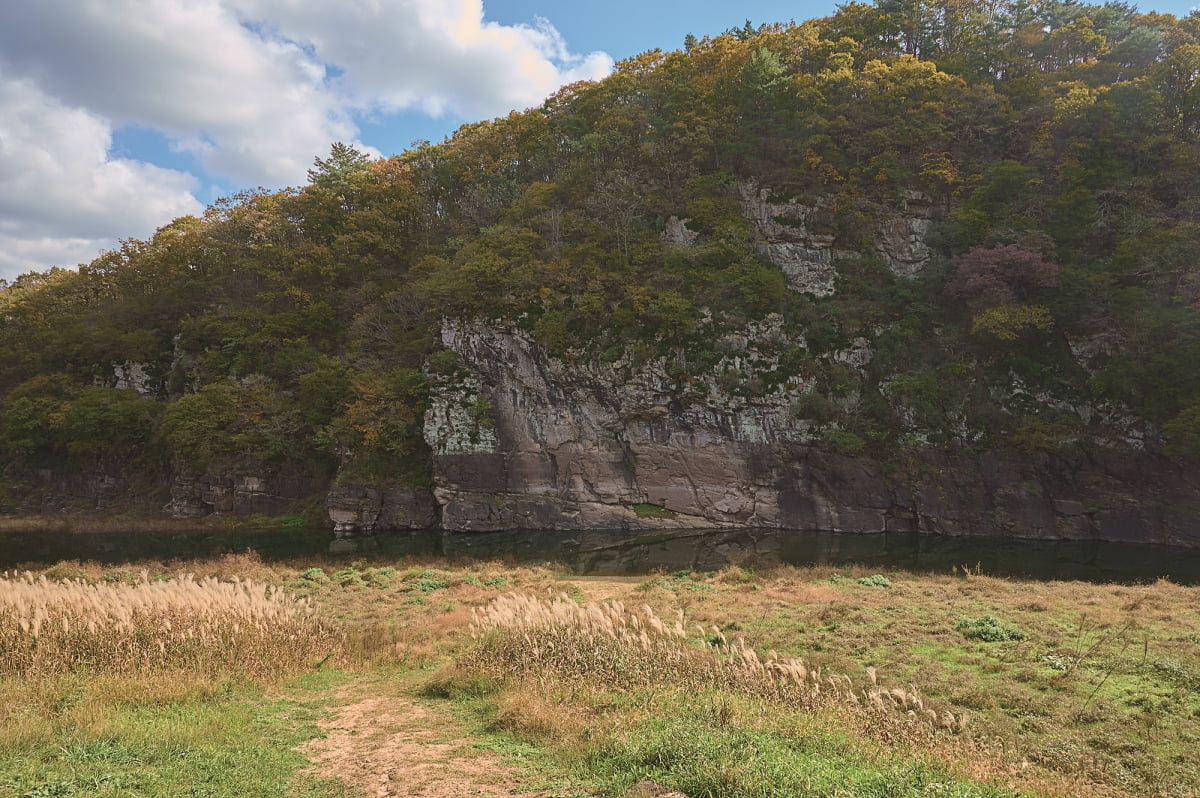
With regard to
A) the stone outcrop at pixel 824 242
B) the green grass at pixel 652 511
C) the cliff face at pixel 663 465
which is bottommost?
the green grass at pixel 652 511

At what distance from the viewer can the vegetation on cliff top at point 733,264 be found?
3203 cm

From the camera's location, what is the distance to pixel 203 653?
9094 millimetres

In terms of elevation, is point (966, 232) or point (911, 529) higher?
point (966, 232)

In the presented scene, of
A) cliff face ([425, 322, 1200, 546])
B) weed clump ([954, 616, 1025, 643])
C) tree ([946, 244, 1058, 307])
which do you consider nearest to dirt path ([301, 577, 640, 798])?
weed clump ([954, 616, 1025, 643])

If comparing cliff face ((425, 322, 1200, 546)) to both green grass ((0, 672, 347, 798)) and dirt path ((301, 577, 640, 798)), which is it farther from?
green grass ((0, 672, 347, 798))

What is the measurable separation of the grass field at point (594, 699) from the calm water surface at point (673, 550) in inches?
391

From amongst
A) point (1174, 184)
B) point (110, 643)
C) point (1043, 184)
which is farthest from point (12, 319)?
point (1174, 184)

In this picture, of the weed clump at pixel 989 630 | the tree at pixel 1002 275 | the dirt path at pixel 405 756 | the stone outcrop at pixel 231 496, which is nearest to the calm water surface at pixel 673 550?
the stone outcrop at pixel 231 496

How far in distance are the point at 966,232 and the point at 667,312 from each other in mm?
18434

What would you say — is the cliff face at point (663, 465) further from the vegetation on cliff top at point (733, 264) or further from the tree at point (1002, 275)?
the tree at point (1002, 275)

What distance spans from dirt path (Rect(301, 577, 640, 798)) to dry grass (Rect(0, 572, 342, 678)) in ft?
5.87

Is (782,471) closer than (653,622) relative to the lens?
No

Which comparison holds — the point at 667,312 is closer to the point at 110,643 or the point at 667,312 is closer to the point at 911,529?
the point at 911,529

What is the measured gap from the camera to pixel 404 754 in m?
6.65
